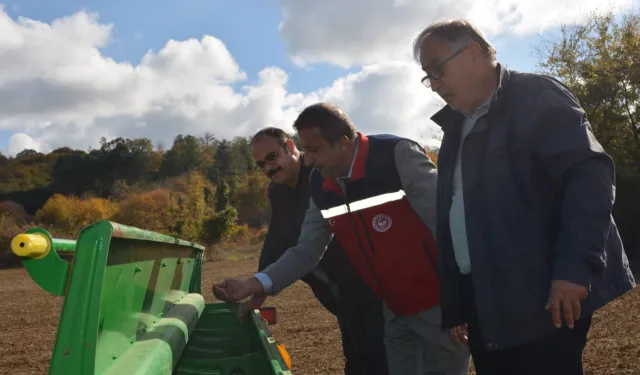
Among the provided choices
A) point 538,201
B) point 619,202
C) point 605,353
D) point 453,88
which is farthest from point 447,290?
point 619,202

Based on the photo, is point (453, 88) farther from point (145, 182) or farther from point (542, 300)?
point (145, 182)

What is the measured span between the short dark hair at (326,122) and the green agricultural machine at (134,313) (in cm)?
100

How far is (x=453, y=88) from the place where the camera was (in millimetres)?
2342

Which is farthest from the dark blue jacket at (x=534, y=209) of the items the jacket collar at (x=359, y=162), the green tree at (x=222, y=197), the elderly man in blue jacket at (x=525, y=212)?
the green tree at (x=222, y=197)

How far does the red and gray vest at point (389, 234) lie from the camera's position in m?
2.98

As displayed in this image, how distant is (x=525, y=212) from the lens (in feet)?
6.82

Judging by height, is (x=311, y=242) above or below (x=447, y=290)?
above

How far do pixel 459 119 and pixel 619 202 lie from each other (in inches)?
572

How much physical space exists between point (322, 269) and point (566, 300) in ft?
7.24

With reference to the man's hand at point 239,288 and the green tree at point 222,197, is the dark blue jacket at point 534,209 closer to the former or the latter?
the man's hand at point 239,288

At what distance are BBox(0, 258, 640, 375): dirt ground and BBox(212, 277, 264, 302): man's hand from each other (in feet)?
11.4

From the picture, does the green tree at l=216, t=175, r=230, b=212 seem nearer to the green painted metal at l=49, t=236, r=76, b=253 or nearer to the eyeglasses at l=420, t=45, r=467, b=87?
the eyeglasses at l=420, t=45, r=467, b=87

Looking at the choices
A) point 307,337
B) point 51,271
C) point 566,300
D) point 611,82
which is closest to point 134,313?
point 51,271

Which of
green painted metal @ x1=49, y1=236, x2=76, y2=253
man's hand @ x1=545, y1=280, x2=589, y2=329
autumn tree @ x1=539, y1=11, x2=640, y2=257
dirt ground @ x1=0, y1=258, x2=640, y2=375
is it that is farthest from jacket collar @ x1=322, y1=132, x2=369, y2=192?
autumn tree @ x1=539, y1=11, x2=640, y2=257
